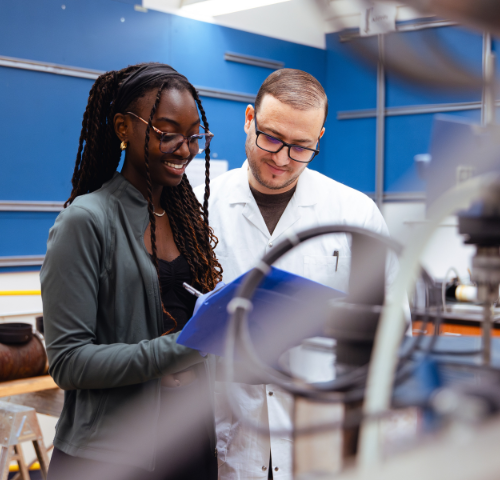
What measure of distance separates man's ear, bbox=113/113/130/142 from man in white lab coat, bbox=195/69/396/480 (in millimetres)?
414

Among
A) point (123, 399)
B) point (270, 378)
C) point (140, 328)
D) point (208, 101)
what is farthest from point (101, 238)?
point (208, 101)

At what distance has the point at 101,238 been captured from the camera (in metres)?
0.98

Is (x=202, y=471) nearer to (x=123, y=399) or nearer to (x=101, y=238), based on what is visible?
(x=123, y=399)

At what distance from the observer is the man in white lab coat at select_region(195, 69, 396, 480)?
1.40m

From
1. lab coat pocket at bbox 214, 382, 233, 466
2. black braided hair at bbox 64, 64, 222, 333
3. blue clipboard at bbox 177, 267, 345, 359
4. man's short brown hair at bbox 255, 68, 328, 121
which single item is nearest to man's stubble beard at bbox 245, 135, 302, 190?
man's short brown hair at bbox 255, 68, 328, 121

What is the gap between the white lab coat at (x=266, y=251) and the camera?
1.39 meters

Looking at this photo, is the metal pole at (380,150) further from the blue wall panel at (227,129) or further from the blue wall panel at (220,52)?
the blue wall panel at (227,129)

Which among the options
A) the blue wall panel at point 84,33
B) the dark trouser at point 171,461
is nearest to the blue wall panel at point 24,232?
the blue wall panel at point 84,33

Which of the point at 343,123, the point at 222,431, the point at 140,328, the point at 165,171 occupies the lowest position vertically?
the point at 222,431

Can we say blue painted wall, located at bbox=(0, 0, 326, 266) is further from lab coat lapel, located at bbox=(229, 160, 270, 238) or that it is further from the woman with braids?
the woman with braids

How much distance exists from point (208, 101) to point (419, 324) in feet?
11.0

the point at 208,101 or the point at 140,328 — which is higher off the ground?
the point at 208,101

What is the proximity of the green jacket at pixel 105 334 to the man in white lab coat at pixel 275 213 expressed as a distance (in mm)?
368

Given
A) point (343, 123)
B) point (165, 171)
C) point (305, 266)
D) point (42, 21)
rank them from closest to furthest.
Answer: point (165, 171) → point (305, 266) → point (42, 21) → point (343, 123)
